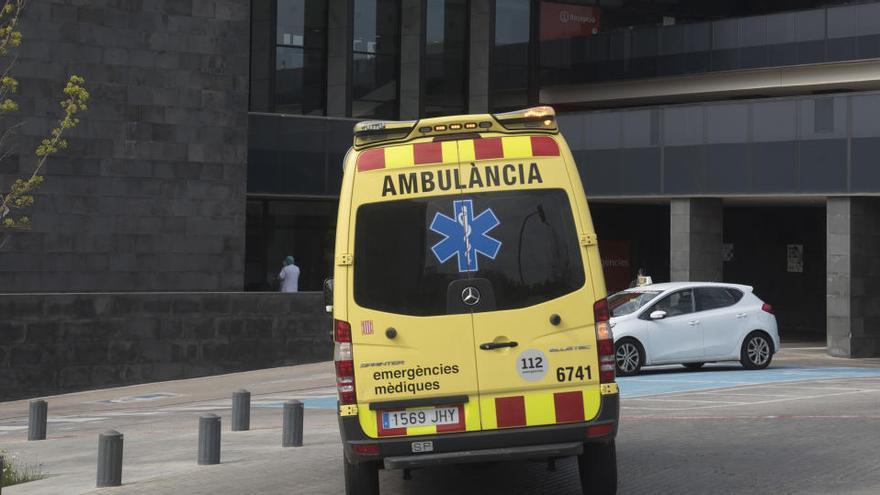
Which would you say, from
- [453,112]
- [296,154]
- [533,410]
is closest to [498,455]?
[533,410]

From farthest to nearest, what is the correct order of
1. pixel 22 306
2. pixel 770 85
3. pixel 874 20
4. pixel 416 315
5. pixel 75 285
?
1. pixel 770 85
2. pixel 874 20
3. pixel 75 285
4. pixel 22 306
5. pixel 416 315

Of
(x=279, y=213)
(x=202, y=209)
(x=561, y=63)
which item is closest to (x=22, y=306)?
(x=202, y=209)

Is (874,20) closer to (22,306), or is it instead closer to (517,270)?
(22,306)

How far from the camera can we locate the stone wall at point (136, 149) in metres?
28.1

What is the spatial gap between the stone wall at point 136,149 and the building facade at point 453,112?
0.14ft

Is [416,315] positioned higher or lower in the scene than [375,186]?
lower

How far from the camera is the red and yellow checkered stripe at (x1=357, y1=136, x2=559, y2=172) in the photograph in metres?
9.61

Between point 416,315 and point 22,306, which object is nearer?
point 416,315

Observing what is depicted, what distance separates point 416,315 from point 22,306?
54.8 ft

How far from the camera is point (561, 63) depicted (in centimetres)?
4497

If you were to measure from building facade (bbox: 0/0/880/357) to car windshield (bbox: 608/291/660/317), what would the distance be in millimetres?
9724

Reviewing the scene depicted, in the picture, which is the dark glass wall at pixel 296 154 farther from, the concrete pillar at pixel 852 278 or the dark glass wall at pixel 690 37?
the concrete pillar at pixel 852 278

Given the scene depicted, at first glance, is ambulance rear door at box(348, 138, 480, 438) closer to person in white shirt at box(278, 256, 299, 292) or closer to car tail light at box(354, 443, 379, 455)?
car tail light at box(354, 443, 379, 455)

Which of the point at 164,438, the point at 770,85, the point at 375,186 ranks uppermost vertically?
the point at 770,85
